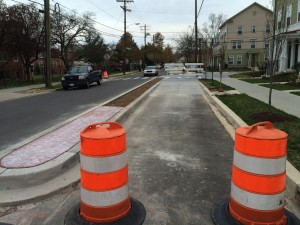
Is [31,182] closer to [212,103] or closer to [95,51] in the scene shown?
[212,103]

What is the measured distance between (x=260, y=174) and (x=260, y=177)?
33mm

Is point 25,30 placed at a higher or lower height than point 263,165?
higher

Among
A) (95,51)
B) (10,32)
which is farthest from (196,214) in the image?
(95,51)

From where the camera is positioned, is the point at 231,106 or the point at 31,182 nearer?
the point at 31,182

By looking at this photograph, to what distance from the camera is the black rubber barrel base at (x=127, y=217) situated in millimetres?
3522

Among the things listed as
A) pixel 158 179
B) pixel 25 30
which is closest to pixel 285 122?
pixel 158 179

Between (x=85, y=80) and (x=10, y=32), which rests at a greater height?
(x=10, y=32)

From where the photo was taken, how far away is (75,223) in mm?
3514

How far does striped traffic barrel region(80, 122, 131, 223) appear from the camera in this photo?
342 centimetres

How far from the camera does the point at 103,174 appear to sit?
136 inches

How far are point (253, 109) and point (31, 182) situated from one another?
25.6 ft

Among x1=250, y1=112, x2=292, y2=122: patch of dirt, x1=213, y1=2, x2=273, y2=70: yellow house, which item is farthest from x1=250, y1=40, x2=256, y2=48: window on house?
x1=250, y1=112, x2=292, y2=122: patch of dirt

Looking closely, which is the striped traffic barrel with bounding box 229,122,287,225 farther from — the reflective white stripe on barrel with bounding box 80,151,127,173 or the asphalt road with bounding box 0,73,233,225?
the reflective white stripe on barrel with bounding box 80,151,127,173

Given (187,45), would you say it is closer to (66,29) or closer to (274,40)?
(66,29)
